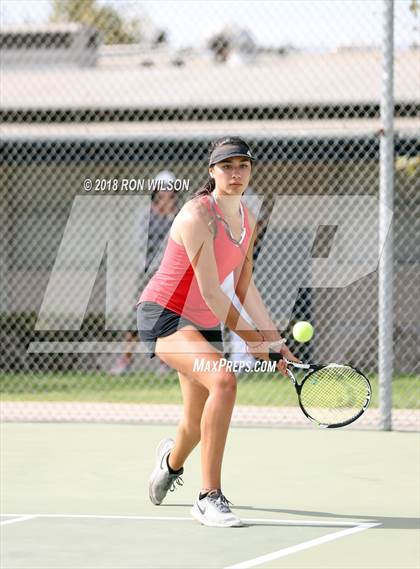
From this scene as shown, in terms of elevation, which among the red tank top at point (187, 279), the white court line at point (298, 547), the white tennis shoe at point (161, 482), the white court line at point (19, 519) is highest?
the red tank top at point (187, 279)

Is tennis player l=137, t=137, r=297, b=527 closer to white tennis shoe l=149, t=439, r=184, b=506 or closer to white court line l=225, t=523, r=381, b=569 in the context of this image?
white tennis shoe l=149, t=439, r=184, b=506

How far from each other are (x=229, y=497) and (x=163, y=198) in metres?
5.98

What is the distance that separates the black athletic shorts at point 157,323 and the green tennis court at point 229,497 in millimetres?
873

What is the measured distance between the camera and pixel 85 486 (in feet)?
26.5

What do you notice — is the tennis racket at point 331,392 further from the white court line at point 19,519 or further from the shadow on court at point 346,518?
the white court line at point 19,519

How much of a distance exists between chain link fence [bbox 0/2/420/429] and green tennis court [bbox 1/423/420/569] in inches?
120

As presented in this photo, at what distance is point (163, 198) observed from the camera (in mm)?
13336

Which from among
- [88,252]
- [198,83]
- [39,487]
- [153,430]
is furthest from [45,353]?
[39,487]

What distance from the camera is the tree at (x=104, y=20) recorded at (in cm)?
1404

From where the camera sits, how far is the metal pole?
1026 cm

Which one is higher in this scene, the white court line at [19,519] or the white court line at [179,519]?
the white court line at [179,519]

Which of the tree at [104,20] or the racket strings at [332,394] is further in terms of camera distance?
the tree at [104,20]

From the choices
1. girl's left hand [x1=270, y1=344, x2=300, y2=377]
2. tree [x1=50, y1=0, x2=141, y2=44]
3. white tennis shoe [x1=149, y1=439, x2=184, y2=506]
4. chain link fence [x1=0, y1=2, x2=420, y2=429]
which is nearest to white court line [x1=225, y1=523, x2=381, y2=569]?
girl's left hand [x1=270, y1=344, x2=300, y2=377]

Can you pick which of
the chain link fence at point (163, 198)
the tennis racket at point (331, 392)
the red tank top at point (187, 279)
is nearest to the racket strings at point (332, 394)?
the tennis racket at point (331, 392)
